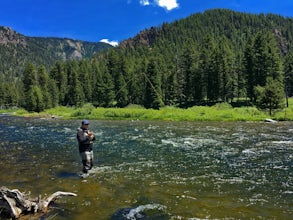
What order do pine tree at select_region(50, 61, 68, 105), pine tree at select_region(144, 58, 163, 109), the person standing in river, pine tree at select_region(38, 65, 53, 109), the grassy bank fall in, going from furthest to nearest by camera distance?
pine tree at select_region(50, 61, 68, 105), pine tree at select_region(38, 65, 53, 109), pine tree at select_region(144, 58, 163, 109), the grassy bank, the person standing in river

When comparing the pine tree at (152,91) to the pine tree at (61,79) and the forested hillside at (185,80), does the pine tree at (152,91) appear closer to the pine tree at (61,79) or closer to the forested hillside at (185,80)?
the forested hillside at (185,80)

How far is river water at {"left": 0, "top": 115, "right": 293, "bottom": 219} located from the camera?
9.97m

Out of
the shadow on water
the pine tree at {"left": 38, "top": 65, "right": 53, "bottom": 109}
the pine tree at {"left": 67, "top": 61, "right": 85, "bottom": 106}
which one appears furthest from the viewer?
the pine tree at {"left": 67, "top": 61, "right": 85, "bottom": 106}

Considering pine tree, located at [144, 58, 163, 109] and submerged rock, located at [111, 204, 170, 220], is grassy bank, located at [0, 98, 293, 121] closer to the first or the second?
pine tree, located at [144, 58, 163, 109]

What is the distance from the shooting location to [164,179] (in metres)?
13.7

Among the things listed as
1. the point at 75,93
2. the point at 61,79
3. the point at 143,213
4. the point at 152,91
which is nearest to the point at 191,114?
the point at 152,91

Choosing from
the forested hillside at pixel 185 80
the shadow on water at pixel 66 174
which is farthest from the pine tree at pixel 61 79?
the shadow on water at pixel 66 174

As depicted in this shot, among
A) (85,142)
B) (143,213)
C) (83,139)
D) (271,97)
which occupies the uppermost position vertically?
(271,97)

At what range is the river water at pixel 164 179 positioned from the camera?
32.7ft

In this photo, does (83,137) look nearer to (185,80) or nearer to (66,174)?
(66,174)

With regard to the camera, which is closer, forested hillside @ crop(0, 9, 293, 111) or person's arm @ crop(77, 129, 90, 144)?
person's arm @ crop(77, 129, 90, 144)

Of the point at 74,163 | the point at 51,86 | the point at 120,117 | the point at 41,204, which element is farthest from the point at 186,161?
the point at 51,86

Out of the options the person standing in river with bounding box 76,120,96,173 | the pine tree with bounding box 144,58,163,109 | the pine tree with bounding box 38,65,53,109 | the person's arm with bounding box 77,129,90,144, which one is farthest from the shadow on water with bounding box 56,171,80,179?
the pine tree with bounding box 38,65,53,109

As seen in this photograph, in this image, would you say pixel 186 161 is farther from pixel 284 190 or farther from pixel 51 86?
pixel 51 86
